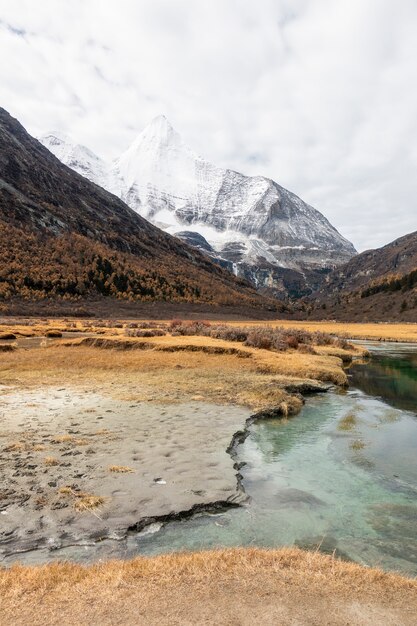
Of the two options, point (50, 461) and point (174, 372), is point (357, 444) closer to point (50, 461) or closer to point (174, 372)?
point (50, 461)

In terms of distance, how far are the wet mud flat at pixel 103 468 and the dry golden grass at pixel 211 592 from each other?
2.13 metres

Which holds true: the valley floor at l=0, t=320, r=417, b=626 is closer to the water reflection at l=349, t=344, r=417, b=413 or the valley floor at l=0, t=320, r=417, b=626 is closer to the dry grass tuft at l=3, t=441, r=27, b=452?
the dry grass tuft at l=3, t=441, r=27, b=452

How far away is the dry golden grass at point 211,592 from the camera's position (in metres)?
5.47

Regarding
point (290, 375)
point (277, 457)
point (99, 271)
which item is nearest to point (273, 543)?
point (277, 457)

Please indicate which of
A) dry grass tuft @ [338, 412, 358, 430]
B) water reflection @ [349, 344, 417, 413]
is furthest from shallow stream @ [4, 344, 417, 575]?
water reflection @ [349, 344, 417, 413]

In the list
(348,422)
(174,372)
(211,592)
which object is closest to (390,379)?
(348,422)

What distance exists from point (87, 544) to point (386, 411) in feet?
62.2

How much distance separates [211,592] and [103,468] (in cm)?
664

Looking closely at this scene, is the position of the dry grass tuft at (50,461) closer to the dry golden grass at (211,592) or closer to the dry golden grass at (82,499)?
the dry golden grass at (82,499)

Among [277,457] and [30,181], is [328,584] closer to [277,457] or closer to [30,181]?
[277,457]

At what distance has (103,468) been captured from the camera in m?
12.0

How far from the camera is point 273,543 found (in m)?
Result: 8.84

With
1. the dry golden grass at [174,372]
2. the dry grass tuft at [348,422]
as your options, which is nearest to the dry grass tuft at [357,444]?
the dry grass tuft at [348,422]

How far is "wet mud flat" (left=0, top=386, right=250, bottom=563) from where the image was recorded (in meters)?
9.14
